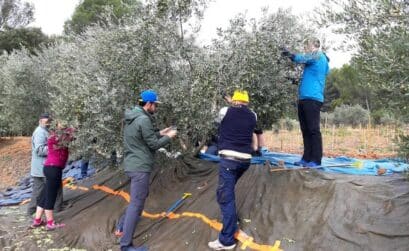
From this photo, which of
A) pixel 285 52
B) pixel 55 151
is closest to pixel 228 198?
pixel 285 52

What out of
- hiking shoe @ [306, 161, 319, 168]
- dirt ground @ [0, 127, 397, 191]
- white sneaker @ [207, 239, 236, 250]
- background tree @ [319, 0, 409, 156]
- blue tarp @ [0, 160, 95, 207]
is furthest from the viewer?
dirt ground @ [0, 127, 397, 191]

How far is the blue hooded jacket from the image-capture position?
24.2 feet

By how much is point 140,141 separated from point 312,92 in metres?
2.85

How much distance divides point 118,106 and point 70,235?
233 cm

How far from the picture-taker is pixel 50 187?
826 centimetres

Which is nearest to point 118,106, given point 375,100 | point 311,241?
point 311,241

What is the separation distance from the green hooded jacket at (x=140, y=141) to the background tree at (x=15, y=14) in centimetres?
3996

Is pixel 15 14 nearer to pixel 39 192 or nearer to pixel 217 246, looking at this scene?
pixel 39 192

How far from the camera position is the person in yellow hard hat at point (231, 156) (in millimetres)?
6020

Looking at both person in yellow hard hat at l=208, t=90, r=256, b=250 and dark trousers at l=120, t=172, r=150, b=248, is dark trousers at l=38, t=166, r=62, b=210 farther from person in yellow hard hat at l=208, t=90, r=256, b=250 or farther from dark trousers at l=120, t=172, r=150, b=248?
person in yellow hard hat at l=208, t=90, r=256, b=250

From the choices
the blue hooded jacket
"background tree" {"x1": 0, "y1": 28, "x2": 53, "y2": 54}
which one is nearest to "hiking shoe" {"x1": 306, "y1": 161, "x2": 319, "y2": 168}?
the blue hooded jacket

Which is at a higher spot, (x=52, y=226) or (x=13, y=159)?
(x=13, y=159)

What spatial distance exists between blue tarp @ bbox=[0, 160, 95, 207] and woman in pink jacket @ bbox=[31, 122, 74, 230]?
3.05m

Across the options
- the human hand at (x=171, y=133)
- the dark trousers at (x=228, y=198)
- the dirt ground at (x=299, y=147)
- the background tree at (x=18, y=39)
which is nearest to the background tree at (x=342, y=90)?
the dirt ground at (x=299, y=147)
